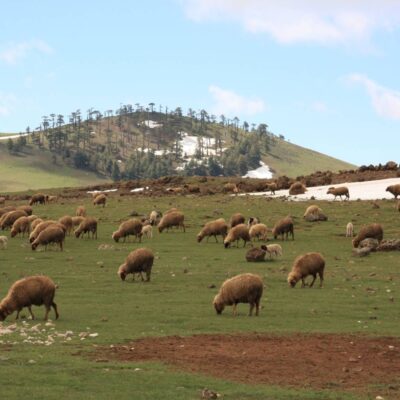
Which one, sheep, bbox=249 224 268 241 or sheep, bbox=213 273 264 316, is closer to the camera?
sheep, bbox=213 273 264 316

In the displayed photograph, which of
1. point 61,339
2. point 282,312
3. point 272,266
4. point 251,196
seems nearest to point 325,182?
point 251,196

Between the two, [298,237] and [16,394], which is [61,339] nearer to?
[16,394]

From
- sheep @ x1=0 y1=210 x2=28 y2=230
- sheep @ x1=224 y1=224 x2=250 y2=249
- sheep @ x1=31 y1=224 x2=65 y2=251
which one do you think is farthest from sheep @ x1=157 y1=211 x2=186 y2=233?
sheep @ x1=0 y1=210 x2=28 y2=230

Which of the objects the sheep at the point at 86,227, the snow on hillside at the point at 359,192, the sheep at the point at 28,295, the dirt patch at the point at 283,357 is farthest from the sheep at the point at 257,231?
the dirt patch at the point at 283,357

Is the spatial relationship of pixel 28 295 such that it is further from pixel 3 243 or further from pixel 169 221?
pixel 169 221

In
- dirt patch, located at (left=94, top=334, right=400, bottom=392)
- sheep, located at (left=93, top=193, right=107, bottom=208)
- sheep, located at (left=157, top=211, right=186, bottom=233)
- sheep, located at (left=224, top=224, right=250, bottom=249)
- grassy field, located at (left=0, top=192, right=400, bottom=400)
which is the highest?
sheep, located at (left=93, top=193, right=107, bottom=208)

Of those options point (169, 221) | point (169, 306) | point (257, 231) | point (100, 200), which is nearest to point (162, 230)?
point (169, 221)

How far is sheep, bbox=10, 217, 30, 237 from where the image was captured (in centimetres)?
5034

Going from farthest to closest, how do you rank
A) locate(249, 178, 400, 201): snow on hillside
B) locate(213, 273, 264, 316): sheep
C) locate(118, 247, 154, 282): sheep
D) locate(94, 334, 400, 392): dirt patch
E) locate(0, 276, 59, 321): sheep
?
1. locate(249, 178, 400, 201): snow on hillside
2. locate(118, 247, 154, 282): sheep
3. locate(213, 273, 264, 316): sheep
4. locate(0, 276, 59, 321): sheep
5. locate(94, 334, 400, 392): dirt patch

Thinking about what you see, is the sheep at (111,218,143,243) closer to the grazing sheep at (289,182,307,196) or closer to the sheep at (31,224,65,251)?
the sheep at (31,224,65,251)

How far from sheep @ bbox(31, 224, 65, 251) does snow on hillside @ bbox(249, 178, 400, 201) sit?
3195 centimetres

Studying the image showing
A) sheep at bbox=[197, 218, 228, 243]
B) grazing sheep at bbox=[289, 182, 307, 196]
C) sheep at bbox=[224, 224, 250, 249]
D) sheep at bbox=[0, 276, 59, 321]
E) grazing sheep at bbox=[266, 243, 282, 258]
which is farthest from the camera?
grazing sheep at bbox=[289, 182, 307, 196]

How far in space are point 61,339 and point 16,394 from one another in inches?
217

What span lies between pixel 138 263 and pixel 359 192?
44876 millimetres
